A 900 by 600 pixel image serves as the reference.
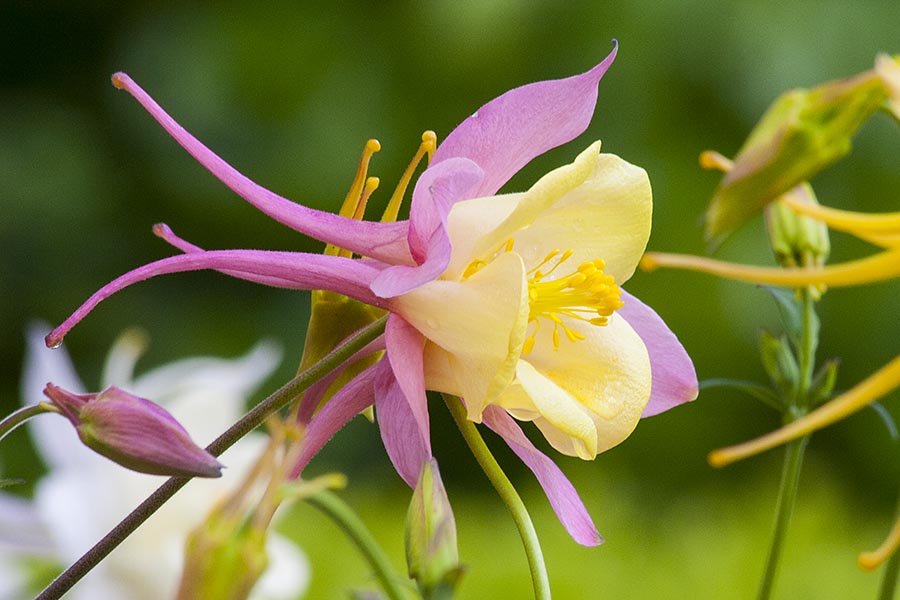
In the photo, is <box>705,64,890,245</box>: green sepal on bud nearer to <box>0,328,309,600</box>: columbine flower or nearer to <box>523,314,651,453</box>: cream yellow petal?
<box>523,314,651,453</box>: cream yellow petal

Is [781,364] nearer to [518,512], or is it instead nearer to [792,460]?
[792,460]

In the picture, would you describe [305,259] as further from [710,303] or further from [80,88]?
[80,88]

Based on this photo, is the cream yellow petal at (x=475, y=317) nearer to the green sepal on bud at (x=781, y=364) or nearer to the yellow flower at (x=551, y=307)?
the yellow flower at (x=551, y=307)

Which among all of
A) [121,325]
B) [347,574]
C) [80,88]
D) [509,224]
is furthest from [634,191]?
[80,88]

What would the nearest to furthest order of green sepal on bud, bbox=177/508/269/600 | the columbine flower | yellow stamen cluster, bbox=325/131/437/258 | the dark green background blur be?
green sepal on bud, bbox=177/508/269/600
yellow stamen cluster, bbox=325/131/437/258
the columbine flower
the dark green background blur

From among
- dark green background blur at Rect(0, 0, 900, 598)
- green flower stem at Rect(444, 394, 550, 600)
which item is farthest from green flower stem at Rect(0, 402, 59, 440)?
dark green background blur at Rect(0, 0, 900, 598)

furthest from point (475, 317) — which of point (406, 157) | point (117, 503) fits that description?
point (406, 157)
